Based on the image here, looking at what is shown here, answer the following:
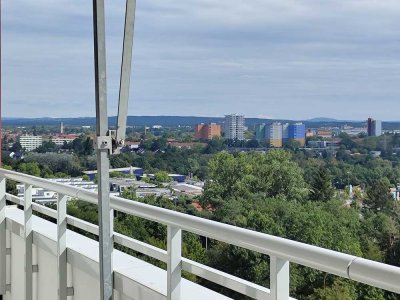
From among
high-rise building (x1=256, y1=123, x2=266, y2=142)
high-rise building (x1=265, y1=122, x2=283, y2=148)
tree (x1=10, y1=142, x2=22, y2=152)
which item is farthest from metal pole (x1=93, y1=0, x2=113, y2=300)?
high-rise building (x1=265, y1=122, x2=283, y2=148)

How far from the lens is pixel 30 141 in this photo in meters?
7.58

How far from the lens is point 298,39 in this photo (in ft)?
103

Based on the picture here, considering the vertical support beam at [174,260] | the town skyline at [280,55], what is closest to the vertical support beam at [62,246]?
the vertical support beam at [174,260]

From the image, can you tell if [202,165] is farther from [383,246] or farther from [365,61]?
[365,61]

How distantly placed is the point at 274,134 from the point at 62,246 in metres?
10.6

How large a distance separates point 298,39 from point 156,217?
1208 inches

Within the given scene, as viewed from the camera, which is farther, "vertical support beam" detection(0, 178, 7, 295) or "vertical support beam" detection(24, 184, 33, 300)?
"vertical support beam" detection(0, 178, 7, 295)

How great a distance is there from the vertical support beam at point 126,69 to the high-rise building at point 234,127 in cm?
892

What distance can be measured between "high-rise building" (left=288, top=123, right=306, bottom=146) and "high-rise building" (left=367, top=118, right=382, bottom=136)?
1759mm

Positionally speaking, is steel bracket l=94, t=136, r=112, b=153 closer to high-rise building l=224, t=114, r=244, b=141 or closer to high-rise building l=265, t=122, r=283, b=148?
high-rise building l=224, t=114, r=244, b=141

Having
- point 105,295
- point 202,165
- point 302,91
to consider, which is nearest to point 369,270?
point 105,295

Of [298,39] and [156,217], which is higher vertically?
[298,39]

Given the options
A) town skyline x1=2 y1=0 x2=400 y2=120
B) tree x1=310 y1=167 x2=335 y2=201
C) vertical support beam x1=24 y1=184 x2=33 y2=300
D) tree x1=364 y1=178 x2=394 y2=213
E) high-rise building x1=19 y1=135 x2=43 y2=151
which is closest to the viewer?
vertical support beam x1=24 y1=184 x2=33 y2=300

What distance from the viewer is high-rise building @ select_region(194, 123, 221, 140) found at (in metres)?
10.5
